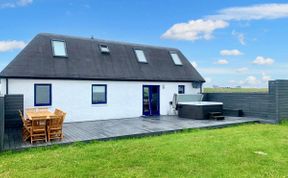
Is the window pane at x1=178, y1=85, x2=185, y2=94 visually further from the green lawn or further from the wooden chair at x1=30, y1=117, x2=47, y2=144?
the wooden chair at x1=30, y1=117, x2=47, y2=144

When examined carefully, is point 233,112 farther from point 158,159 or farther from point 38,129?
point 38,129

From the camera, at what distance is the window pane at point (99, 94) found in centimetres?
1370

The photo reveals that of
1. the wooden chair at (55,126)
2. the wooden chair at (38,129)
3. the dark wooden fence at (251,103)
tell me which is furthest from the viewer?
the dark wooden fence at (251,103)

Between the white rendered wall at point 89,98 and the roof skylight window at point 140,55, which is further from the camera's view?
the roof skylight window at point 140,55

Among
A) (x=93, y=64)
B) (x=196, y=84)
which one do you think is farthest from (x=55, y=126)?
(x=196, y=84)

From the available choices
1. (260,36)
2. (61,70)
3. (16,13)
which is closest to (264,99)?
(260,36)

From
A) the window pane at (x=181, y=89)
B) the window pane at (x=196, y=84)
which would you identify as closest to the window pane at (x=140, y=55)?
the window pane at (x=181, y=89)

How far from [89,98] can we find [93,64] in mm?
2089

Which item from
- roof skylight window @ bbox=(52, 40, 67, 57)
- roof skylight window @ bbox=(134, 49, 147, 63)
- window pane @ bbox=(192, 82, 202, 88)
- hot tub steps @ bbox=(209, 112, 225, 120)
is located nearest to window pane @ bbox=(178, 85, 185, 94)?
window pane @ bbox=(192, 82, 202, 88)

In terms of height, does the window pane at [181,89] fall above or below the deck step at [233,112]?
above

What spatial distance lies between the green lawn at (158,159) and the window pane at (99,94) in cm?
553

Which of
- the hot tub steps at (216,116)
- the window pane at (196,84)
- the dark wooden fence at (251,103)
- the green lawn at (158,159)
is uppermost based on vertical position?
the window pane at (196,84)

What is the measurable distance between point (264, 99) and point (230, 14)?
5.62m

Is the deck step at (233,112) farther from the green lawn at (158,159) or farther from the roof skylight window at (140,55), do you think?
the green lawn at (158,159)
